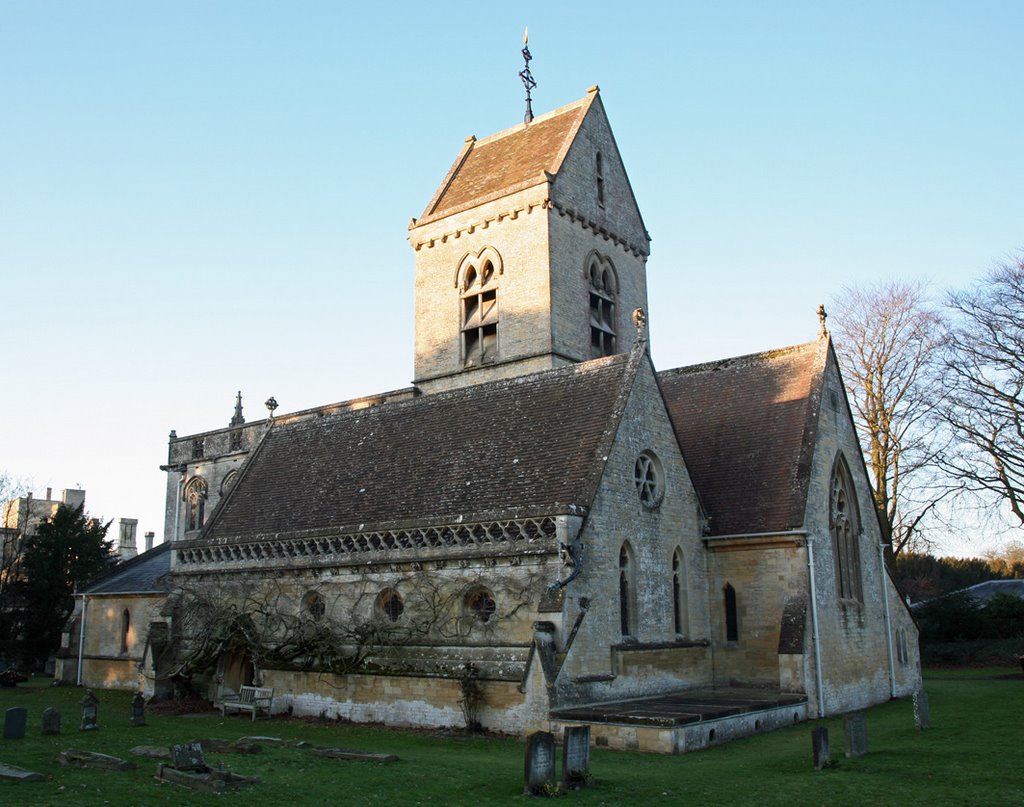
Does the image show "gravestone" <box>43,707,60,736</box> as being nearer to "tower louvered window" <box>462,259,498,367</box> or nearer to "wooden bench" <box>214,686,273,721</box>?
"wooden bench" <box>214,686,273,721</box>

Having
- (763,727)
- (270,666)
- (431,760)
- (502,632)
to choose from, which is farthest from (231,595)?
(763,727)

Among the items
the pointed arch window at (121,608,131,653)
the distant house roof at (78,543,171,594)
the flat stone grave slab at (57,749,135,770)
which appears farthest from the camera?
the distant house roof at (78,543,171,594)

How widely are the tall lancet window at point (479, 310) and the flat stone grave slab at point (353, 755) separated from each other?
1915 cm

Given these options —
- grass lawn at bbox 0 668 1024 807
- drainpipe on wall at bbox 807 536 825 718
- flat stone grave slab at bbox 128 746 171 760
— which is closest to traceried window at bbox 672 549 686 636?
drainpipe on wall at bbox 807 536 825 718

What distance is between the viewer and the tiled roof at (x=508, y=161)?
114 ft

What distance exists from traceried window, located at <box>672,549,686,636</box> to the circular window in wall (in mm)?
1662

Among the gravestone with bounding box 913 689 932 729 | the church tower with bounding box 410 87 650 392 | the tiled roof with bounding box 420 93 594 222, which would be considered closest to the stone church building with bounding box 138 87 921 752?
the church tower with bounding box 410 87 650 392

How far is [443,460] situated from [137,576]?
61.3 ft

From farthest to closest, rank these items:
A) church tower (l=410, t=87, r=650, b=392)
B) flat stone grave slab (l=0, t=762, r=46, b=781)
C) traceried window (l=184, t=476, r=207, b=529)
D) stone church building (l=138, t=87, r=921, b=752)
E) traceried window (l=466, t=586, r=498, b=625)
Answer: traceried window (l=184, t=476, r=207, b=529), church tower (l=410, t=87, r=650, b=392), traceried window (l=466, t=586, r=498, b=625), stone church building (l=138, t=87, r=921, b=752), flat stone grave slab (l=0, t=762, r=46, b=781)

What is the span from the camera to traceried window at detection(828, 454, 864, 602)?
1007 inches

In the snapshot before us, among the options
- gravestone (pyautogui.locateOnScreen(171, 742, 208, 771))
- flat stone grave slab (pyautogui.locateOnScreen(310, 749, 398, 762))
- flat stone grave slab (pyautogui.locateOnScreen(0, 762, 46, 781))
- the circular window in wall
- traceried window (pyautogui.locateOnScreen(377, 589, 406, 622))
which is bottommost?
flat stone grave slab (pyautogui.locateOnScreen(310, 749, 398, 762))

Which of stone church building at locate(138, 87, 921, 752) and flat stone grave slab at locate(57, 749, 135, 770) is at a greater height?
stone church building at locate(138, 87, 921, 752)

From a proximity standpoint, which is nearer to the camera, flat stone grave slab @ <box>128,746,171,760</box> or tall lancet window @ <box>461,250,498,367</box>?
flat stone grave slab @ <box>128,746,171,760</box>

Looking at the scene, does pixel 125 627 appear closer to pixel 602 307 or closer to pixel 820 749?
pixel 602 307
